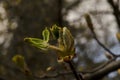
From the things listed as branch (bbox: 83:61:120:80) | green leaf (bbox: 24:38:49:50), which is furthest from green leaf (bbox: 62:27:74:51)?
branch (bbox: 83:61:120:80)

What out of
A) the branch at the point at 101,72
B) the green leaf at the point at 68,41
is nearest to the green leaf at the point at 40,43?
the green leaf at the point at 68,41

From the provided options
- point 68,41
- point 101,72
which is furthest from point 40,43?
point 101,72

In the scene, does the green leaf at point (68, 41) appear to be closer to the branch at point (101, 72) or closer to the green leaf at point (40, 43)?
the green leaf at point (40, 43)

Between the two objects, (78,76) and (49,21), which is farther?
(49,21)

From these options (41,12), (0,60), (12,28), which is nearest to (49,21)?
(41,12)

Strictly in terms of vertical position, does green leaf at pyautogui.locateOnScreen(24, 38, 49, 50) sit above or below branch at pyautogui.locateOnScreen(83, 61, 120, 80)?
above

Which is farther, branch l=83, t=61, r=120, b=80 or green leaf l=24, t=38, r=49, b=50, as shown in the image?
branch l=83, t=61, r=120, b=80

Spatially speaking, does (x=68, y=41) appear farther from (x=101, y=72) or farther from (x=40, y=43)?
(x=101, y=72)

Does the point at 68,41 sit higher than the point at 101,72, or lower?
higher

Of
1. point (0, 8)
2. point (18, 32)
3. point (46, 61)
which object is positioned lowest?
point (46, 61)

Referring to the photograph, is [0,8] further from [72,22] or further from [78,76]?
[78,76]

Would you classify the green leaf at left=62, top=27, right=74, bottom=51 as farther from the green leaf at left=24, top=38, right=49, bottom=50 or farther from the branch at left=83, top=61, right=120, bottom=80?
the branch at left=83, top=61, right=120, bottom=80
